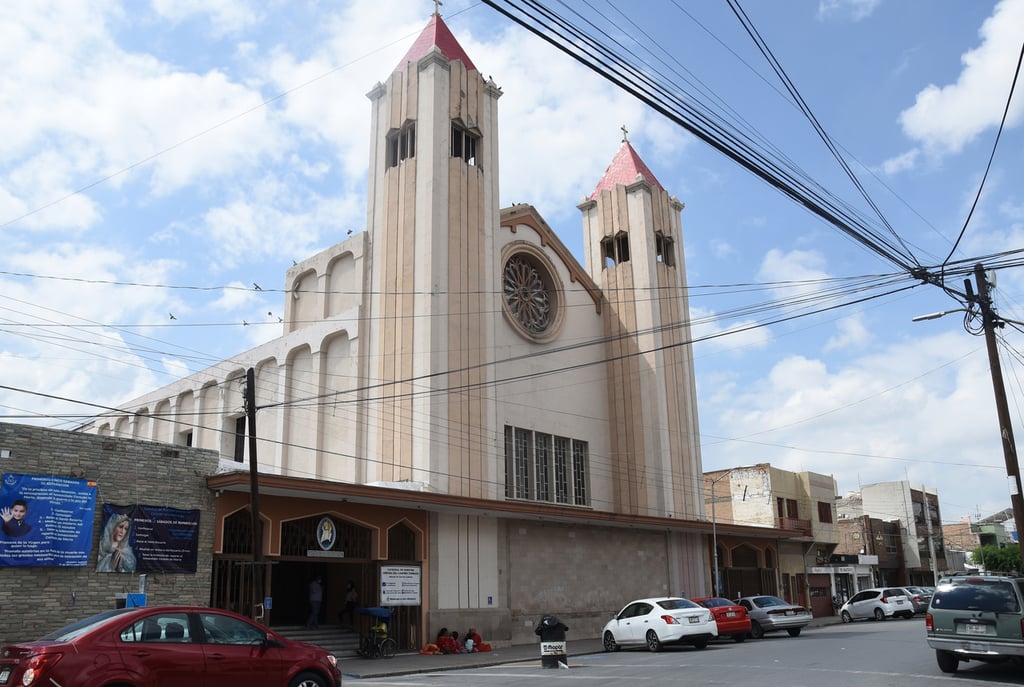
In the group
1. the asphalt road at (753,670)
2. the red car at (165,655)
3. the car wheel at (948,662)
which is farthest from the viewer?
the car wheel at (948,662)

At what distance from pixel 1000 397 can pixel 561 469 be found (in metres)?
17.7

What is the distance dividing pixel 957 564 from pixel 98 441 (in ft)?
230

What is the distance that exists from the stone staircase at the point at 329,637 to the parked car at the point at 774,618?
522 inches

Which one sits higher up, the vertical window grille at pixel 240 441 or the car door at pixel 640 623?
the vertical window grille at pixel 240 441

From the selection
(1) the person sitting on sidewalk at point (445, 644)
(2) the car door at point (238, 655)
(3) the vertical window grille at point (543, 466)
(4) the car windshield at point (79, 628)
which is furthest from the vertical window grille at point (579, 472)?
(4) the car windshield at point (79, 628)

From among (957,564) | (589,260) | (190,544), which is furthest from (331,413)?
(957,564)

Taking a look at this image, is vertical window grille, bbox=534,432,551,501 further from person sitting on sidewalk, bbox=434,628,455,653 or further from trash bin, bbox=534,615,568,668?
trash bin, bbox=534,615,568,668

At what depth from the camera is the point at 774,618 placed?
28.5 m

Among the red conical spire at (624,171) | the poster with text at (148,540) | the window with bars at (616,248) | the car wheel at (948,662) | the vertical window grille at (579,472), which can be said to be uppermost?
the red conical spire at (624,171)

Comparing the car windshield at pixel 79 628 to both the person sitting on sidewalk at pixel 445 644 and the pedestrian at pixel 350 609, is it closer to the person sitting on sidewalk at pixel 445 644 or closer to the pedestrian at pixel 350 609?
the pedestrian at pixel 350 609

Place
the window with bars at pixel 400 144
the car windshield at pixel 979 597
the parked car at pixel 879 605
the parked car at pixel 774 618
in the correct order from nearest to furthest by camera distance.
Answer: the car windshield at pixel 979 597 → the parked car at pixel 774 618 → the window with bars at pixel 400 144 → the parked car at pixel 879 605

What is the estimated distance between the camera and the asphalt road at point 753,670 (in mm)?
13562

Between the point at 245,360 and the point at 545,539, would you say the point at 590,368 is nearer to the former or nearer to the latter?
the point at 545,539

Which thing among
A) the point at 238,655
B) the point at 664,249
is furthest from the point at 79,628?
the point at 664,249
